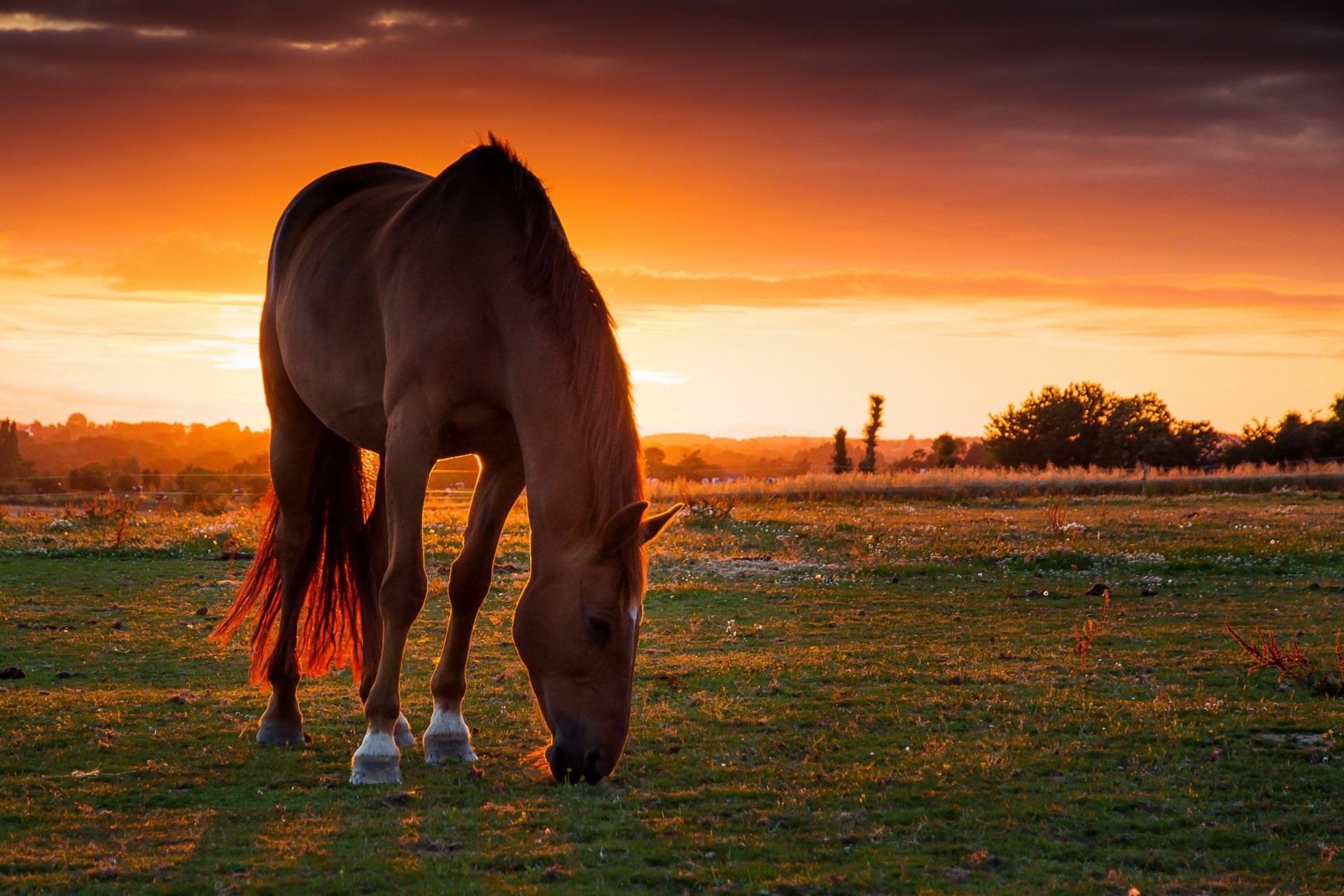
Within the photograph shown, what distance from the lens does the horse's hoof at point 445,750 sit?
5.20m

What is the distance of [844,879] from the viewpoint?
11.3ft

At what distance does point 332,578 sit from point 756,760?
2761 millimetres

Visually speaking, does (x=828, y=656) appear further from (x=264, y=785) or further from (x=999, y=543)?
(x=999, y=543)

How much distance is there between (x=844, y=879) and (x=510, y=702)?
11.3 feet

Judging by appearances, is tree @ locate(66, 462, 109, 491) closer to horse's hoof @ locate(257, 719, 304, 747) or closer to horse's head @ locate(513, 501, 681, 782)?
horse's hoof @ locate(257, 719, 304, 747)

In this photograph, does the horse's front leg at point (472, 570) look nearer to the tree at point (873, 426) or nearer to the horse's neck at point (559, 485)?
the horse's neck at point (559, 485)

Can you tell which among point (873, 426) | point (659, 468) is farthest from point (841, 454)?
point (659, 468)

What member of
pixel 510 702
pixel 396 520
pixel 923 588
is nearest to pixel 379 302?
pixel 396 520

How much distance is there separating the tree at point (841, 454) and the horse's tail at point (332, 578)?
36.7 meters

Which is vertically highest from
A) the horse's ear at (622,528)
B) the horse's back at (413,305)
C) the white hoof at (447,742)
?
the horse's back at (413,305)

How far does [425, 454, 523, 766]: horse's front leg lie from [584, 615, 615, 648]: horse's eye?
3.62ft

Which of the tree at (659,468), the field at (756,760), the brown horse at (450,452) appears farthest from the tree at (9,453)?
the brown horse at (450,452)

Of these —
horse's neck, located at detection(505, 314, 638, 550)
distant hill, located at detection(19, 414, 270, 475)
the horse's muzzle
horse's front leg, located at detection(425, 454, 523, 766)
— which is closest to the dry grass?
horse's front leg, located at detection(425, 454, 523, 766)

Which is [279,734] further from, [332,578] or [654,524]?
[654,524]
